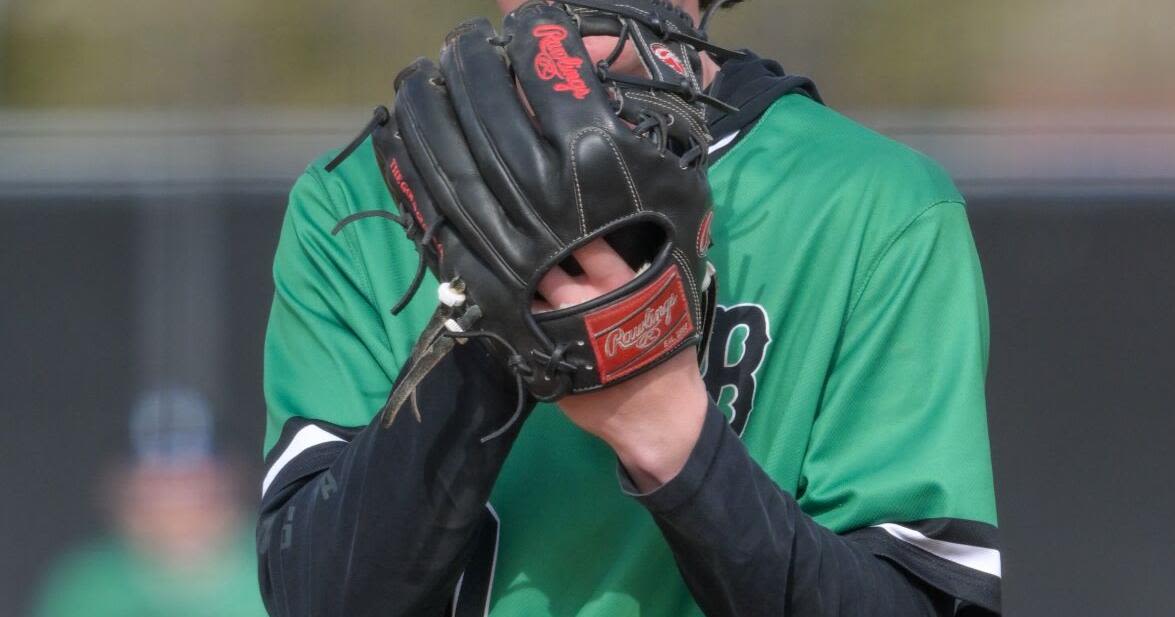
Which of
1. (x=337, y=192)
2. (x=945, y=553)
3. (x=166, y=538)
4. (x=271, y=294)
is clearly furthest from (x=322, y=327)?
(x=166, y=538)

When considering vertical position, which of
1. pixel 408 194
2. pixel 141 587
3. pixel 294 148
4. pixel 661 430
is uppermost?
pixel 408 194

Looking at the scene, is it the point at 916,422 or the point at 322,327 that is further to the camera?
the point at 322,327

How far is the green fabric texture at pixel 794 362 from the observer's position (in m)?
1.04

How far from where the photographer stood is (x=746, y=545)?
893 mm

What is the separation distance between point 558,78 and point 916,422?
0.38m

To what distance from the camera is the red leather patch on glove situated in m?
0.86

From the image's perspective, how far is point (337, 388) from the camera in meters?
1.13

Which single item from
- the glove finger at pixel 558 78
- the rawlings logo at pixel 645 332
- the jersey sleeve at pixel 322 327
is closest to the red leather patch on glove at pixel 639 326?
the rawlings logo at pixel 645 332

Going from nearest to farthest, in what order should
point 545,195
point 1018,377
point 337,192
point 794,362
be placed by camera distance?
point 545,195, point 794,362, point 337,192, point 1018,377

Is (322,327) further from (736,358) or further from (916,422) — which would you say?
(916,422)

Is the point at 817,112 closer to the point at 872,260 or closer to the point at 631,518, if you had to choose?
the point at 872,260

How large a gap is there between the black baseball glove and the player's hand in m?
0.01

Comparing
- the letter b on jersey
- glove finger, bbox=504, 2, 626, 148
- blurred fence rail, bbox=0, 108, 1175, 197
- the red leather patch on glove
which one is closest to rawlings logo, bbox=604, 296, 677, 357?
the red leather patch on glove

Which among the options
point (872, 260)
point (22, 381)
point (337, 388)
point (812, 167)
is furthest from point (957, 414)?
point (22, 381)
